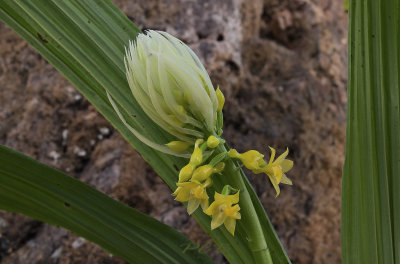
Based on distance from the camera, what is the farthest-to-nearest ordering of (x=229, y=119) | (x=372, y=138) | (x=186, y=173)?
(x=229, y=119), (x=372, y=138), (x=186, y=173)

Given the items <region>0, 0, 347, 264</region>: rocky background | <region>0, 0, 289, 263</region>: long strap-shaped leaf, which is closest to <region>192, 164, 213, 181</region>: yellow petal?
<region>0, 0, 289, 263</region>: long strap-shaped leaf

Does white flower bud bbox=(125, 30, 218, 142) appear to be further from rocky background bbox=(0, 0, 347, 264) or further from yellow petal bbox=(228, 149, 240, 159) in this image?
rocky background bbox=(0, 0, 347, 264)

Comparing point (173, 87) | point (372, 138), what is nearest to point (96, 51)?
point (173, 87)

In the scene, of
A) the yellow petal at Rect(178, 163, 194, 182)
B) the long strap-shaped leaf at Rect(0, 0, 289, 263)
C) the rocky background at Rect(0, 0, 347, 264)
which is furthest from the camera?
the rocky background at Rect(0, 0, 347, 264)

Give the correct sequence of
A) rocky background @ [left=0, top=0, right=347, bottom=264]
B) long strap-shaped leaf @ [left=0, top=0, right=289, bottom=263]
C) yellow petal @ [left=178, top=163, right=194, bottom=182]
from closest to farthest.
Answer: yellow petal @ [left=178, top=163, right=194, bottom=182], long strap-shaped leaf @ [left=0, top=0, right=289, bottom=263], rocky background @ [left=0, top=0, right=347, bottom=264]

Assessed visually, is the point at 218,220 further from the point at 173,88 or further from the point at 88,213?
the point at 88,213

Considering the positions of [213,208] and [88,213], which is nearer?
[213,208]
